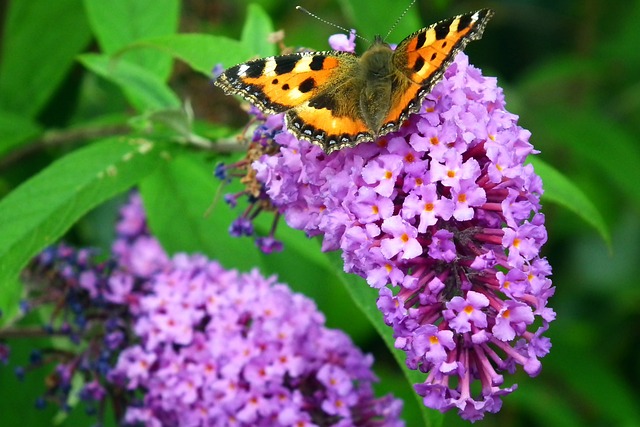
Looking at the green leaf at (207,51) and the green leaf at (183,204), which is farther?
the green leaf at (183,204)

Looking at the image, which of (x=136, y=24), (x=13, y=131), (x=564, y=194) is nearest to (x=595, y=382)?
(x=564, y=194)

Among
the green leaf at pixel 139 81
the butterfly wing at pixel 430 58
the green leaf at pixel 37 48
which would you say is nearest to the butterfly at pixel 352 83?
the butterfly wing at pixel 430 58

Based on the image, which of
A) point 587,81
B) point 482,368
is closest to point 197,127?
point 482,368

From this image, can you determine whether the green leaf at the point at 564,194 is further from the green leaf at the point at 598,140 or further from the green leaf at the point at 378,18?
the green leaf at the point at 598,140

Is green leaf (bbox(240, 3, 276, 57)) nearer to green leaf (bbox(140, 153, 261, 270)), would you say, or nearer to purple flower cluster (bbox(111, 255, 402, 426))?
green leaf (bbox(140, 153, 261, 270))

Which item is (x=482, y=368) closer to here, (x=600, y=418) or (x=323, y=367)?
(x=323, y=367)

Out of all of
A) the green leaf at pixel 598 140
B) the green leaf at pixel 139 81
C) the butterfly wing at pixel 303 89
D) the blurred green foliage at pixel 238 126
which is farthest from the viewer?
the green leaf at pixel 598 140
